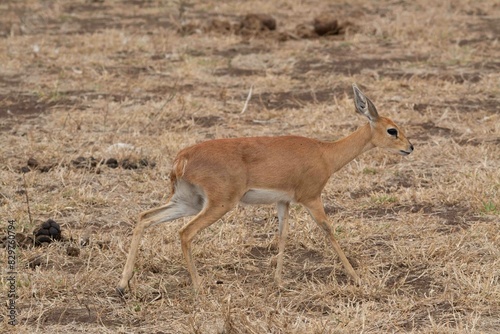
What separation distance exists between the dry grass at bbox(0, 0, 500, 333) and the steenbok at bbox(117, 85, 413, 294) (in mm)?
331

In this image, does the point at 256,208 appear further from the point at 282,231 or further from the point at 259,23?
the point at 259,23

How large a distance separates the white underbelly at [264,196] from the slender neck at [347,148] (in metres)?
0.48

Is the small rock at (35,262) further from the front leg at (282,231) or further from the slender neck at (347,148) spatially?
the slender neck at (347,148)

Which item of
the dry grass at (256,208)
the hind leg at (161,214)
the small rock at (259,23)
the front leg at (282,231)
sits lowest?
the small rock at (259,23)

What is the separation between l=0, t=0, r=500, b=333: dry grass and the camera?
526cm

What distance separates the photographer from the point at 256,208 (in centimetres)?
718

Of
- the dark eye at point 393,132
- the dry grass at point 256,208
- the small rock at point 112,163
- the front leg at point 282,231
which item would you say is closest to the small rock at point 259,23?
the dry grass at point 256,208

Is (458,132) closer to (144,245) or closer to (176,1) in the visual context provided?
(144,245)

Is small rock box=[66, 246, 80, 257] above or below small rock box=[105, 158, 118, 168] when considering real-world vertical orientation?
above

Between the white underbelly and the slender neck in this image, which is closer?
the white underbelly

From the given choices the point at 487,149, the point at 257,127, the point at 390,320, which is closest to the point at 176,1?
the point at 257,127

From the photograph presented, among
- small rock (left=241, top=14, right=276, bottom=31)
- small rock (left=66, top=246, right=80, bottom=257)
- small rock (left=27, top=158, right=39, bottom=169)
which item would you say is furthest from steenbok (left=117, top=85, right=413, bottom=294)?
small rock (left=241, top=14, right=276, bottom=31)

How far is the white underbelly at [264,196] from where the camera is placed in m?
5.65

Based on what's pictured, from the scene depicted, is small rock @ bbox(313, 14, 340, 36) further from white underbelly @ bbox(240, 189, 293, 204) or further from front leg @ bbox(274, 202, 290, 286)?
white underbelly @ bbox(240, 189, 293, 204)
